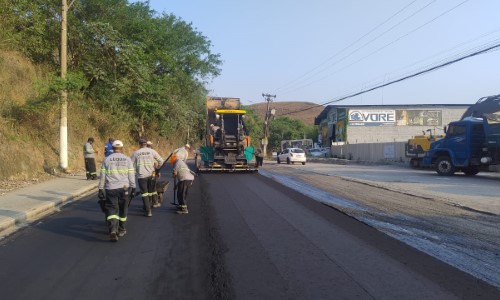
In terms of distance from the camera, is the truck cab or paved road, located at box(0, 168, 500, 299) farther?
the truck cab

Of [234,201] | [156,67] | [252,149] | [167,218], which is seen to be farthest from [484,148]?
[156,67]

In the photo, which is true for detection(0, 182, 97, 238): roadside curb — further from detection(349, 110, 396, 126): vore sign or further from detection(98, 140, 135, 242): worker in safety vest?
detection(349, 110, 396, 126): vore sign

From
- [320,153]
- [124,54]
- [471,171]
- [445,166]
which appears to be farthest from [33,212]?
[320,153]

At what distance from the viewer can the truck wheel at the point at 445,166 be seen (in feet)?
82.1

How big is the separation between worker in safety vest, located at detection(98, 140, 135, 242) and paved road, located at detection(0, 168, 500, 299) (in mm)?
348

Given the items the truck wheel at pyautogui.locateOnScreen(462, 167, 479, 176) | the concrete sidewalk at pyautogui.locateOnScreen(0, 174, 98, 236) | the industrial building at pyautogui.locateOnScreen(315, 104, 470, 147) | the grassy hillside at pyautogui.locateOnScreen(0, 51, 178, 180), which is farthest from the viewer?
the industrial building at pyautogui.locateOnScreen(315, 104, 470, 147)

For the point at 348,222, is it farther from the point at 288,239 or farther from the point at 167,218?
the point at 167,218

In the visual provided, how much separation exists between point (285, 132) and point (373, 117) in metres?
36.2

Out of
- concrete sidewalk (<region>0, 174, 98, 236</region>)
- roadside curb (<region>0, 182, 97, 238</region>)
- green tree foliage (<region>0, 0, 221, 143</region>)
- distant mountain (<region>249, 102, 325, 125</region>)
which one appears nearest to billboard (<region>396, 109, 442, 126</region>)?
green tree foliage (<region>0, 0, 221, 143</region>)

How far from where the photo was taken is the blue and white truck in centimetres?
2333

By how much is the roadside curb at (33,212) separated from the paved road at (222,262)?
44cm

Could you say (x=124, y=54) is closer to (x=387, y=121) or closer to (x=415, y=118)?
(x=387, y=121)

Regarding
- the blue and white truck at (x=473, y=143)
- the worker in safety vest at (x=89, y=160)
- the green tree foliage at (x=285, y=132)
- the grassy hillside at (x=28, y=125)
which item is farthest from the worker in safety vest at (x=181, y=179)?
the green tree foliage at (x=285, y=132)

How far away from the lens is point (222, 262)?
6543 millimetres
